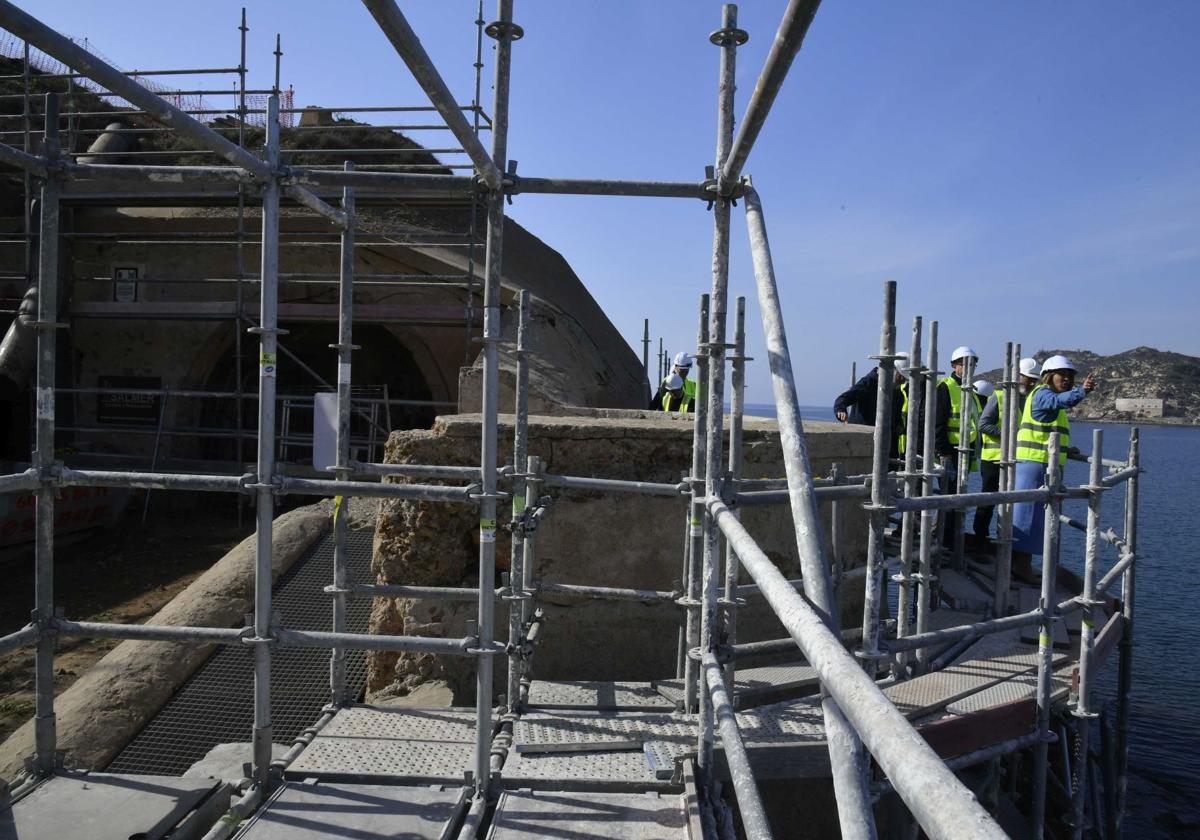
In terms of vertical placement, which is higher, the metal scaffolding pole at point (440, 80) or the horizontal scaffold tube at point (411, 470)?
the metal scaffolding pole at point (440, 80)

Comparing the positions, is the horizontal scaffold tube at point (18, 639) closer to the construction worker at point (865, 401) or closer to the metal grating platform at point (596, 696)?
the metal grating platform at point (596, 696)

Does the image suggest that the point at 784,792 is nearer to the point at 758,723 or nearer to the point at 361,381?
the point at 758,723

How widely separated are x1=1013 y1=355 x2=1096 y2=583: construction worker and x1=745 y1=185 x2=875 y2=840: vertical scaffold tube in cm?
481

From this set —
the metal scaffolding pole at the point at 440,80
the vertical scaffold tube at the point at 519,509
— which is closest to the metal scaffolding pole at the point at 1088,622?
the vertical scaffold tube at the point at 519,509

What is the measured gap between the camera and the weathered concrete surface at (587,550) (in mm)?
5383

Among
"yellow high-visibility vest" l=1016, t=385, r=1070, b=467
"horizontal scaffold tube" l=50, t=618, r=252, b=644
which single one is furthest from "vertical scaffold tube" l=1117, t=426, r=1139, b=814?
"horizontal scaffold tube" l=50, t=618, r=252, b=644

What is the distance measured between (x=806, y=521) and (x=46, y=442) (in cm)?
267

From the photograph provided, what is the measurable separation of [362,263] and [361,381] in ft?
10.5

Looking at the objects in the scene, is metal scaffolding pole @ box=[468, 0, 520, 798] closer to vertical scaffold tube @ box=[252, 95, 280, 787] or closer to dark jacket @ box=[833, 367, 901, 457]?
vertical scaffold tube @ box=[252, 95, 280, 787]

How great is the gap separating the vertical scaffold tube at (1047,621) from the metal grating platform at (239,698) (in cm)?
344

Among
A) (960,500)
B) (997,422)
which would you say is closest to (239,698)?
(960,500)

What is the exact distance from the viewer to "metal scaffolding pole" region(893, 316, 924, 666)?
A: 15.3 feet

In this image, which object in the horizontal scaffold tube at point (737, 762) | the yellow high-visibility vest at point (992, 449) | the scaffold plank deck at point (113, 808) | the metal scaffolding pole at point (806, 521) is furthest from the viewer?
the yellow high-visibility vest at point (992, 449)

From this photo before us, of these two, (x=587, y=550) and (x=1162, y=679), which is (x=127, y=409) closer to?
(x=587, y=550)
